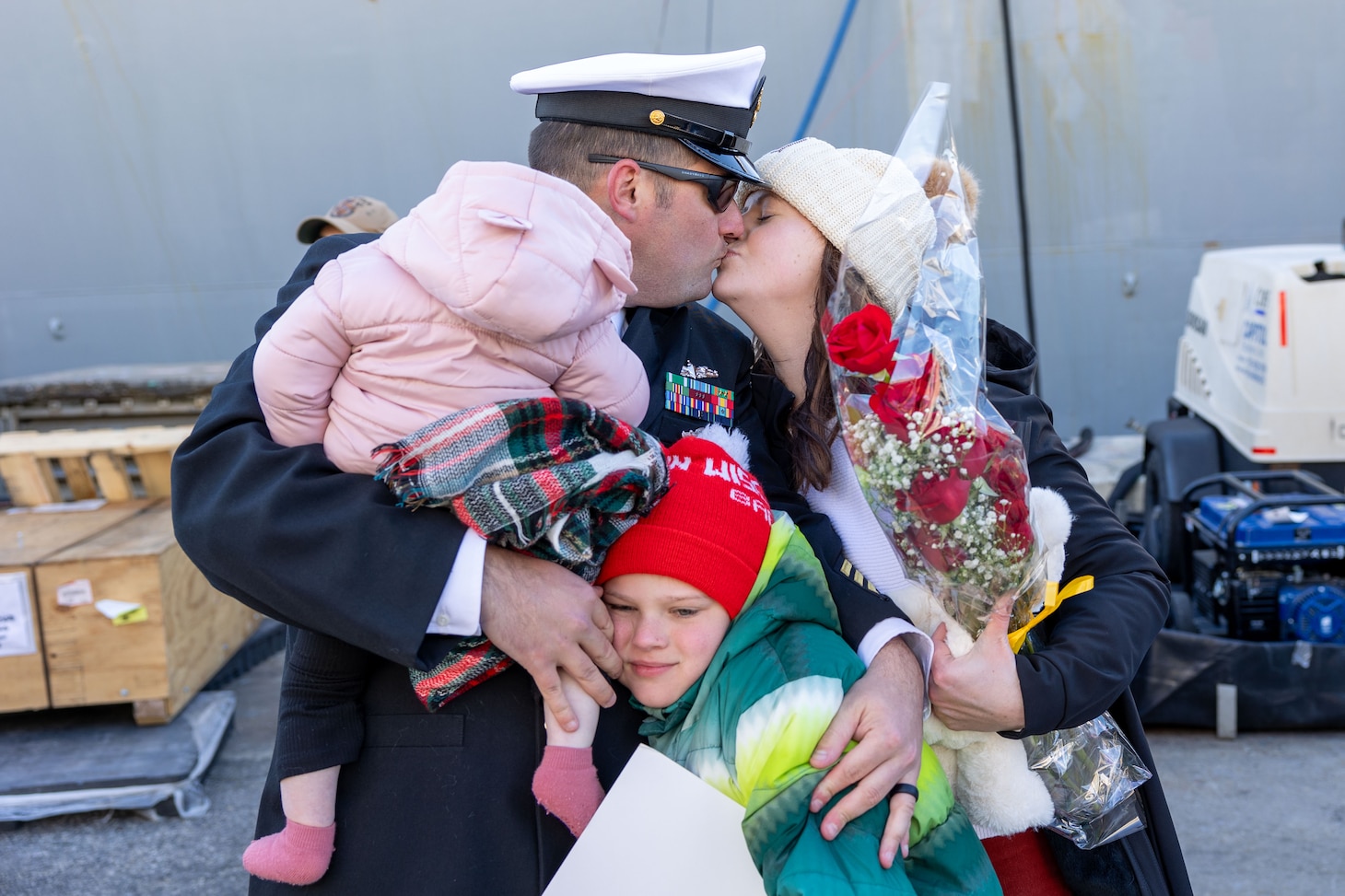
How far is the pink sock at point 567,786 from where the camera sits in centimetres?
139

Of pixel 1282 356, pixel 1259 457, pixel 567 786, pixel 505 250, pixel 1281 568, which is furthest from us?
pixel 1259 457

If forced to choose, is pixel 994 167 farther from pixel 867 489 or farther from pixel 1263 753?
pixel 867 489

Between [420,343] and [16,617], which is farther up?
[420,343]

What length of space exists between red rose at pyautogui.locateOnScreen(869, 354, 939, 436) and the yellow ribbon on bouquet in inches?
14.4

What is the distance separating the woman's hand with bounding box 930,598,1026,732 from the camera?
4.80 feet

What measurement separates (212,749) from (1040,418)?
11.4 ft

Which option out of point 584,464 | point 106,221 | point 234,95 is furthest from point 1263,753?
point 106,221

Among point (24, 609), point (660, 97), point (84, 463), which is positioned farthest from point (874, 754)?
point (84, 463)

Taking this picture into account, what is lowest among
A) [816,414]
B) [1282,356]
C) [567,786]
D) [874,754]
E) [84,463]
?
[84,463]

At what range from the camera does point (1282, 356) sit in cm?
430

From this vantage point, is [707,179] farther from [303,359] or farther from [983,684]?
[983,684]

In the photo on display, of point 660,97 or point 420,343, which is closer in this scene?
point 420,343

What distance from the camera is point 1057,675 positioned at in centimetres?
151

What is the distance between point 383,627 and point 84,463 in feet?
13.5
